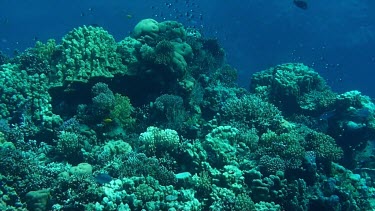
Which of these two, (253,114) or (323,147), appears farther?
(253,114)

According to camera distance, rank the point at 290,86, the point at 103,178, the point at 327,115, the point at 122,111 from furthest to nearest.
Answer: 1. the point at 290,86
2. the point at 327,115
3. the point at 122,111
4. the point at 103,178

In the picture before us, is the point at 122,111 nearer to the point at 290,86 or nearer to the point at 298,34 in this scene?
the point at 290,86

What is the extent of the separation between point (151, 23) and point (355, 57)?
46.2m

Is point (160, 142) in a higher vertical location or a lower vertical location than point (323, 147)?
lower

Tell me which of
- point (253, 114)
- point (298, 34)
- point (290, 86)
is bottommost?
point (253, 114)

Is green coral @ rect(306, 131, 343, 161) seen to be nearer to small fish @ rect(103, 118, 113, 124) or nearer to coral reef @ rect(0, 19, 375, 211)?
coral reef @ rect(0, 19, 375, 211)

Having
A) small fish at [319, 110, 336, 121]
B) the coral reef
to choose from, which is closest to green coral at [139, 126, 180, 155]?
the coral reef

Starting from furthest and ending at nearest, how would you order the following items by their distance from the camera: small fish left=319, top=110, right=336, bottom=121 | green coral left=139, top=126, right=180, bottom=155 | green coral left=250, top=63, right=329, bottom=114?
green coral left=250, top=63, right=329, bottom=114, small fish left=319, top=110, right=336, bottom=121, green coral left=139, top=126, right=180, bottom=155

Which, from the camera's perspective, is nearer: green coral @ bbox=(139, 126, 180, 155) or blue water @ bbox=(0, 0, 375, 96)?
green coral @ bbox=(139, 126, 180, 155)

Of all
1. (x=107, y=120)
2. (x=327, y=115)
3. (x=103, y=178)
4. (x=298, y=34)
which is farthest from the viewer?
(x=298, y=34)

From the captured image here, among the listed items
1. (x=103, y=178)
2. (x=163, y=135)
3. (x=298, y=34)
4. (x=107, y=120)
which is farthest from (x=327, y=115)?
(x=298, y=34)

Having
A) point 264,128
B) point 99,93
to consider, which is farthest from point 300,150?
point 99,93

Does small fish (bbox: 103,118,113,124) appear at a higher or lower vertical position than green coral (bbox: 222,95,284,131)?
lower

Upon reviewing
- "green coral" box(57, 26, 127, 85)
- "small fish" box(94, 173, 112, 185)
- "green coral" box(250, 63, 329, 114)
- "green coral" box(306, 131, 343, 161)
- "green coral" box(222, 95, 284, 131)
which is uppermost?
"green coral" box(250, 63, 329, 114)
